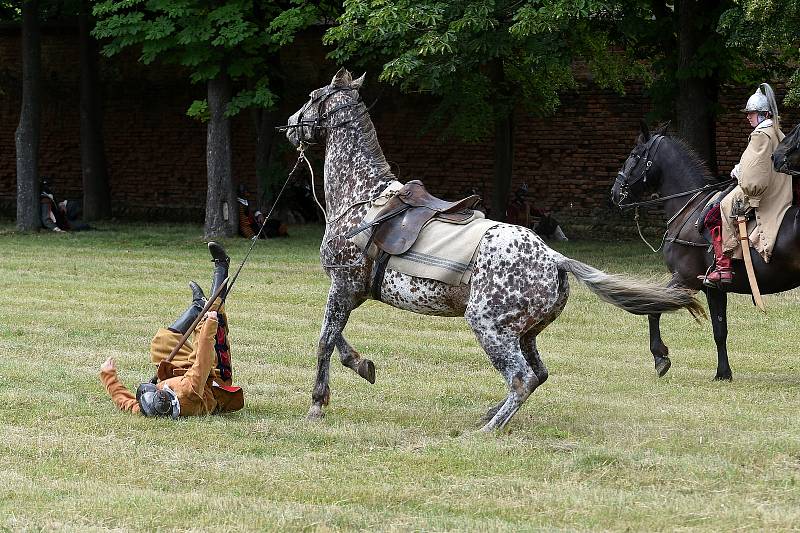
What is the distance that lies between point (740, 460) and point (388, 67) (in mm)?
14311

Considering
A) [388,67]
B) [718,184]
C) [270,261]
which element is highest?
[388,67]

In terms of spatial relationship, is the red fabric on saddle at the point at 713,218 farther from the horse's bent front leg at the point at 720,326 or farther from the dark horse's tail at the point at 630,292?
the dark horse's tail at the point at 630,292

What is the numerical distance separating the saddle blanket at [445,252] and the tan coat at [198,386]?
1.34m

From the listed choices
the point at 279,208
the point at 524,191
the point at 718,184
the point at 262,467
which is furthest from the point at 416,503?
the point at 279,208

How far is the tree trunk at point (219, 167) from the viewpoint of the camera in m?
25.5

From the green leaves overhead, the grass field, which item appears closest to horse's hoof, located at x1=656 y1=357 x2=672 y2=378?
Result: the grass field

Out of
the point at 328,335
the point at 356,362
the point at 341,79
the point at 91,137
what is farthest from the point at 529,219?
the point at 328,335

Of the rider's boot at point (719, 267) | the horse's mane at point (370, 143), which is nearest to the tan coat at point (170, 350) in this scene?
the horse's mane at point (370, 143)

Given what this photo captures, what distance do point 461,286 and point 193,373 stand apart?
1.91m

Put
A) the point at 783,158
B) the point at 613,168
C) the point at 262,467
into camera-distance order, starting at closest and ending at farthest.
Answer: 1. the point at 262,467
2. the point at 783,158
3. the point at 613,168

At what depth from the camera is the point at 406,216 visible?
8719 mm

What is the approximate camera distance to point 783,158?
32.9 ft

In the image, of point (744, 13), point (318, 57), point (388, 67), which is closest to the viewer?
point (744, 13)

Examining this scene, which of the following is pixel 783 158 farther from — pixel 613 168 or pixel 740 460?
pixel 613 168
